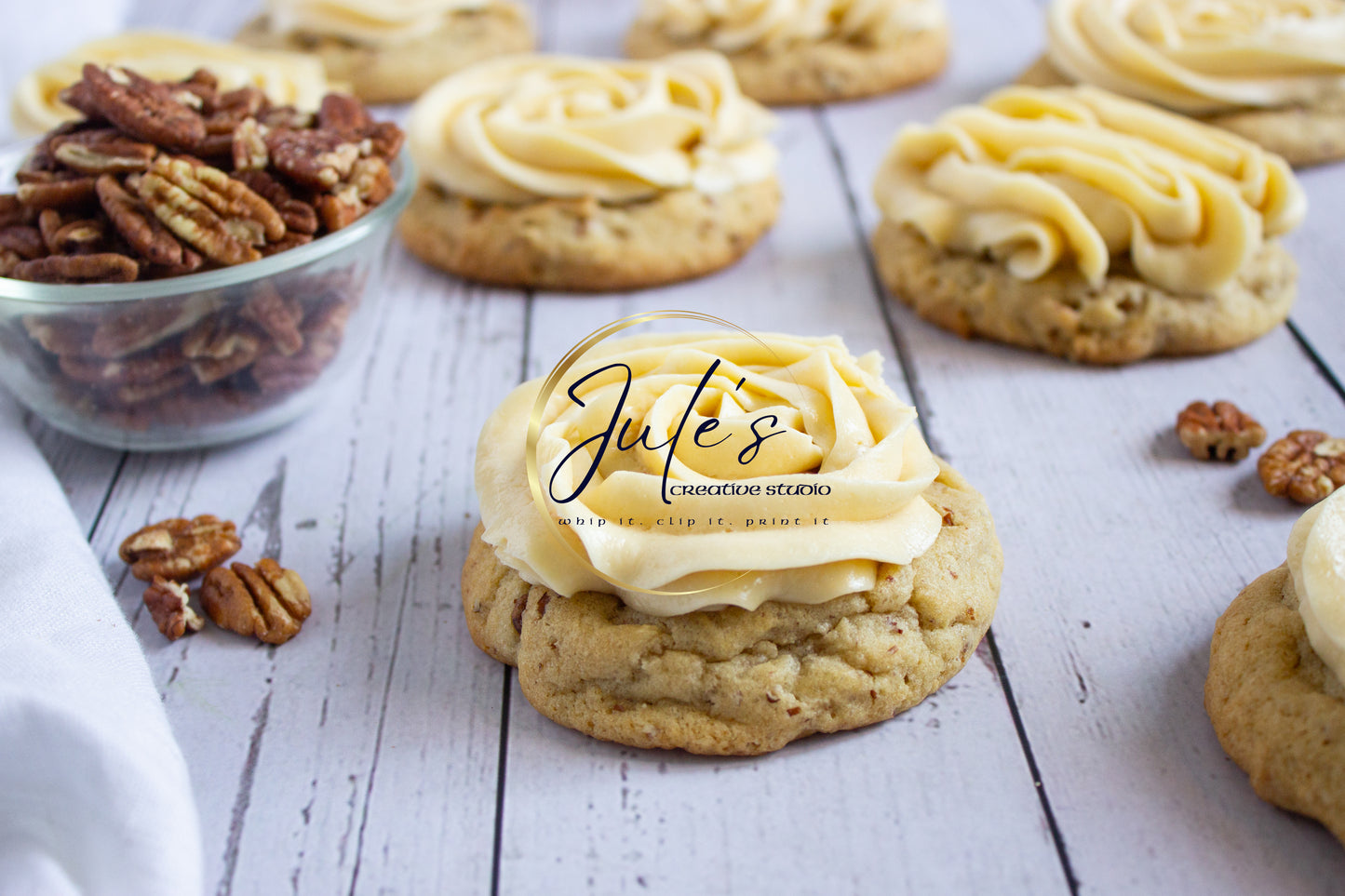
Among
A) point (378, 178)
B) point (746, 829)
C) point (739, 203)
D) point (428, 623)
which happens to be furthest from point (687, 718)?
point (739, 203)

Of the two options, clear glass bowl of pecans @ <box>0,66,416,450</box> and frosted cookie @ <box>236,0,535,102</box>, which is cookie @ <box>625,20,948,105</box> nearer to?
frosted cookie @ <box>236,0,535,102</box>

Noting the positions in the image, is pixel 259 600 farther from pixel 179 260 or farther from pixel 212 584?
pixel 179 260

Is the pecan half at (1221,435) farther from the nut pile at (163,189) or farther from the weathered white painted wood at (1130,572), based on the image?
the nut pile at (163,189)

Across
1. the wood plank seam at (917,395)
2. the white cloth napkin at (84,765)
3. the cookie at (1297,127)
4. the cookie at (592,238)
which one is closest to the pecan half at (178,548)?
the white cloth napkin at (84,765)

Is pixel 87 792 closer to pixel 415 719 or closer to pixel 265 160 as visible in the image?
pixel 415 719

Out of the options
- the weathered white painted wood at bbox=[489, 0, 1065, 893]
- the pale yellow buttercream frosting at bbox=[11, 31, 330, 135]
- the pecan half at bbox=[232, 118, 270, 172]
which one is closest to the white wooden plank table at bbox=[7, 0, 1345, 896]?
the weathered white painted wood at bbox=[489, 0, 1065, 893]
